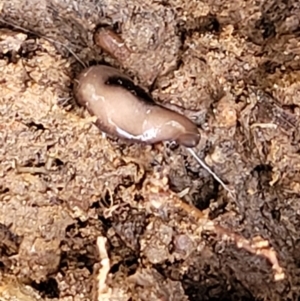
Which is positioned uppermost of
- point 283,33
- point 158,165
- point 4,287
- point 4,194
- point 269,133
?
point 283,33

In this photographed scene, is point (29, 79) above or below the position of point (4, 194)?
above

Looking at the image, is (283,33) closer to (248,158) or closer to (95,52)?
(248,158)

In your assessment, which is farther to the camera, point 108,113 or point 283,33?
point 283,33

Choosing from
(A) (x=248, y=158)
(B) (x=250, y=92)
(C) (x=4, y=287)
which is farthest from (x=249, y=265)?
(C) (x=4, y=287)

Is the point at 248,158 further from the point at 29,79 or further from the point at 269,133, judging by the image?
the point at 29,79

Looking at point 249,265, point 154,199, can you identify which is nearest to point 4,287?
point 154,199

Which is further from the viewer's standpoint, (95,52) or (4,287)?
(95,52)
